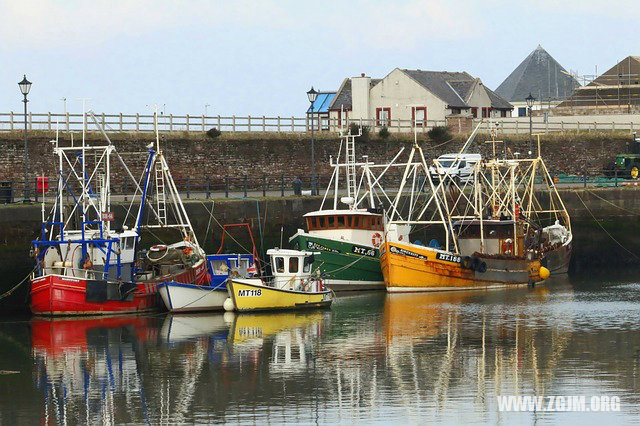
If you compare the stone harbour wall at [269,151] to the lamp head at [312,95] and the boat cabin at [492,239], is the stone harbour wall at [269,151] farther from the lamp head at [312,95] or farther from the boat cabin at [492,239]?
the boat cabin at [492,239]

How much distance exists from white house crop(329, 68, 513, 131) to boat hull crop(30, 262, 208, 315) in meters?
31.5

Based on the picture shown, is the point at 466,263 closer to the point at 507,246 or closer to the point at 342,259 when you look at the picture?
the point at 507,246

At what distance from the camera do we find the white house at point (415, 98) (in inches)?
2657

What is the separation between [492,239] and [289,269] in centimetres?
997

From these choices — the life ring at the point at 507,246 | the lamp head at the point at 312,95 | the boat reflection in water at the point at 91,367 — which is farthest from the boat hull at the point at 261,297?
the lamp head at the point at 312,95

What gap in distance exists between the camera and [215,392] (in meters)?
25.1

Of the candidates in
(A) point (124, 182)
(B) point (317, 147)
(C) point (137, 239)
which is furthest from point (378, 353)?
(B) point (317, 147)

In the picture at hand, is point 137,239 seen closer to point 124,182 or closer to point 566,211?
point 124,182

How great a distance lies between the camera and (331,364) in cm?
2809

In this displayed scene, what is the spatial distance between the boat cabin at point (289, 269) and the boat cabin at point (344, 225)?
5.27 m

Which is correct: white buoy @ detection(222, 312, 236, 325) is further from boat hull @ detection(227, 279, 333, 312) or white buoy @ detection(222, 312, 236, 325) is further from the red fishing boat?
the red fishing boat

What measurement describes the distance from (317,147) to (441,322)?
2323cm

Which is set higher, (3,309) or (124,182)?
(124,182)

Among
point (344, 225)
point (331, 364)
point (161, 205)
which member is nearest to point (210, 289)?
point (161, 205)
